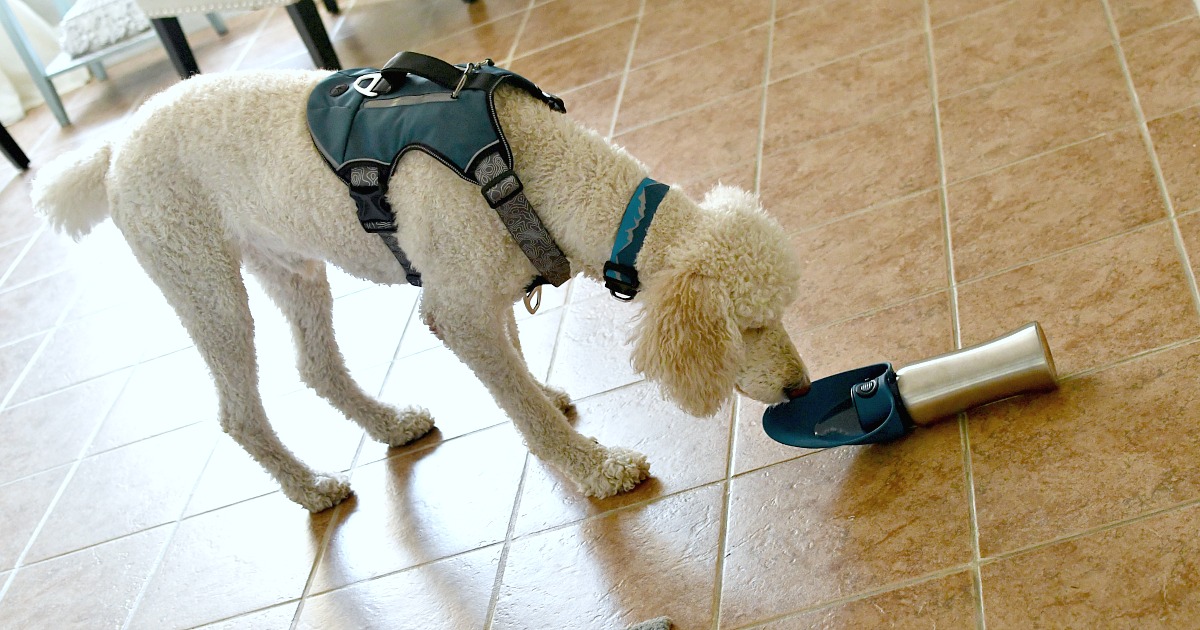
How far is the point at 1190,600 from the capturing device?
1488 millimetres

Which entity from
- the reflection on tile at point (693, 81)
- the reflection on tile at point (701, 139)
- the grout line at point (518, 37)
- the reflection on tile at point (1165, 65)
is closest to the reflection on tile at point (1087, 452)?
the reflection on tile at point (1165, 65)

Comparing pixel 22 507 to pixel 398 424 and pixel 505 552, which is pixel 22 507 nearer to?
pixel 398 424

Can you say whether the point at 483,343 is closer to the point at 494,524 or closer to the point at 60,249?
the point at 494,524

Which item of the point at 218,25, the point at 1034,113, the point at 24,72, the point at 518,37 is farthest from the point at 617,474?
the point at 24,72

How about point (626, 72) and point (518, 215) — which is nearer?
point (518, 215)

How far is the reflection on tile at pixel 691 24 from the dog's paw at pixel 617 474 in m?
2.15

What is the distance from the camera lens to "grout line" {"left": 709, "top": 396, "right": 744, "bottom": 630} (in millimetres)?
1853

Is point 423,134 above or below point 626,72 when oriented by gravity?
above

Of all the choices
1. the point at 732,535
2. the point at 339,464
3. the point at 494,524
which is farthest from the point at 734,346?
the point at 339,464

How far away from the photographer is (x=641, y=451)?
2.27 m

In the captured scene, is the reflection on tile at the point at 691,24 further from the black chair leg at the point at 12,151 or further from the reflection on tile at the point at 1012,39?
the black chair leg at the point at 12,151

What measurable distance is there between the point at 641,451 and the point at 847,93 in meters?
1.53

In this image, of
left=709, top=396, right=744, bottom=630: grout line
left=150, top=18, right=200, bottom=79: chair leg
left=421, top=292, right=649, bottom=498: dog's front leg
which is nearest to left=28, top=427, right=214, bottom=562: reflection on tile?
→ left=421, top=292, right=649, bottom=498: dog's front leg

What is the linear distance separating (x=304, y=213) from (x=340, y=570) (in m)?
0.81
